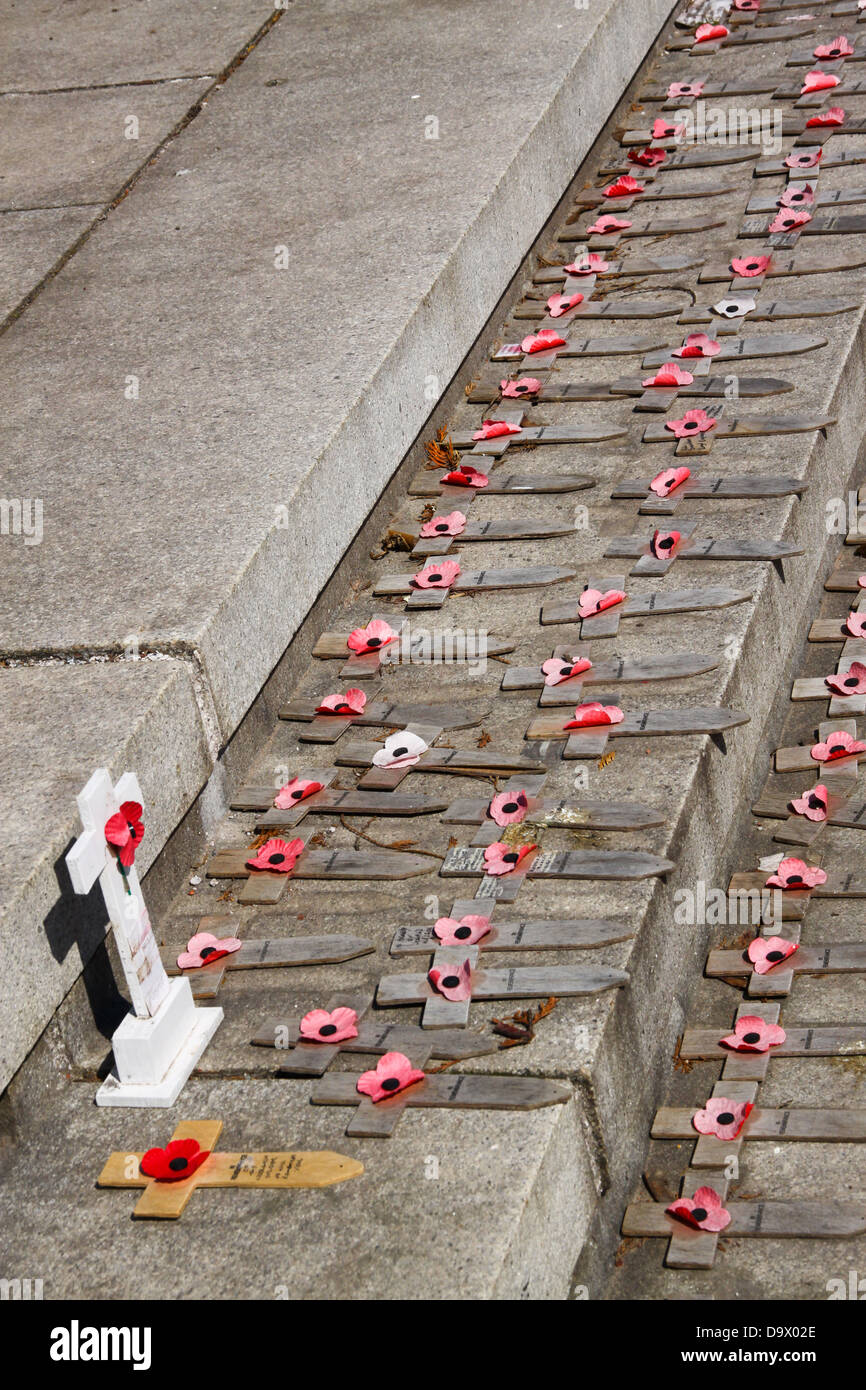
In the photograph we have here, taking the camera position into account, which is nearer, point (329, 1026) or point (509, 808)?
point (329, 1026)

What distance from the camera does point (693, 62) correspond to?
716cm

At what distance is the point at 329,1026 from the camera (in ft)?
9.91

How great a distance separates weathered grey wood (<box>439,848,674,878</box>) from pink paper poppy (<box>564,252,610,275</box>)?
9.89 ft

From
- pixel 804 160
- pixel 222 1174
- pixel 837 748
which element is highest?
pixel 804 160

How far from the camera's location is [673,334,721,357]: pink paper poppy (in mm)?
5012

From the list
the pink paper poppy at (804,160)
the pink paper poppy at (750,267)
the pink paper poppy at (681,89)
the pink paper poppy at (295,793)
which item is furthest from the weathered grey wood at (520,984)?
the pink paper poppy at (681,89)

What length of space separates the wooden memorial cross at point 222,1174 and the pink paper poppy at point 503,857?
756 mm

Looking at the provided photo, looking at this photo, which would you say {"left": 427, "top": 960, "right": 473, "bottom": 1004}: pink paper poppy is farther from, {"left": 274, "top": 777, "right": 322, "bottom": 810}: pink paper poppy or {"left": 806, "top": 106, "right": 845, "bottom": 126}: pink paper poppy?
{"left": 806, "top": 106, "right": 845, "bottom": 126}: pink paper poppy

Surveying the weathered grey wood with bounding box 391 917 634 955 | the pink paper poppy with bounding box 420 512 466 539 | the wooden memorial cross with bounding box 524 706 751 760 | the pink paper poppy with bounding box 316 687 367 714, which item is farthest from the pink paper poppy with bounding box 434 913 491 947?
the pink paper poppy with bounding box 420 512 466 539

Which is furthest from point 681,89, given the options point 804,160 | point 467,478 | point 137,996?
point 137,996

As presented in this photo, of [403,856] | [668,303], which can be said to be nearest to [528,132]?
[668,303]

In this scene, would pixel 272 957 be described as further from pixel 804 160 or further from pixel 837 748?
pixel 804 160

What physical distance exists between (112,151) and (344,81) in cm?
95

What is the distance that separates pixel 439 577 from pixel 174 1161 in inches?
76.9
